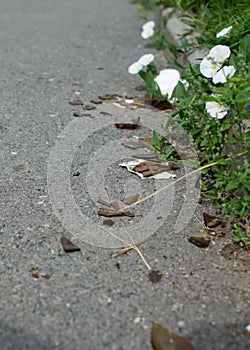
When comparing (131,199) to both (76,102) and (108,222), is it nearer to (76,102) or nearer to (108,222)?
(108,222)

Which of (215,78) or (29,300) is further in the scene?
(215,78)

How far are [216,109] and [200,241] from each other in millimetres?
490

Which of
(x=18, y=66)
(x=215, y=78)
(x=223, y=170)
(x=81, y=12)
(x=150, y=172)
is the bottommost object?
(x=81, y=12)

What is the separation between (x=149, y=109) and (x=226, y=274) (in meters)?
1.46

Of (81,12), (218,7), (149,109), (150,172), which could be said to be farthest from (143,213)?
(81,12)

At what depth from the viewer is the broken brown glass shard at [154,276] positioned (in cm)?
167

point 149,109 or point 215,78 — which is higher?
point 215,78

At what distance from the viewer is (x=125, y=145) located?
2.55 m

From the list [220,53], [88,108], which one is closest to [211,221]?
[220,53]

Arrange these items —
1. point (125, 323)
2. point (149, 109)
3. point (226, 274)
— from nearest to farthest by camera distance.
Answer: point (125, 323) → point (226, 274) → point (149, 109)

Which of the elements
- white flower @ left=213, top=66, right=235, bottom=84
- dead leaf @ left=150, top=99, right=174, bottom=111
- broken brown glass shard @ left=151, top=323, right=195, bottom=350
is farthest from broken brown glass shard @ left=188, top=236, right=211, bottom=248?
dead leaf @ left=150, top=99, right=174, bottom=111

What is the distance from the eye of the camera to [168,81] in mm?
2918

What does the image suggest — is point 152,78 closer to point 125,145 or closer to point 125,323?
point 125,145

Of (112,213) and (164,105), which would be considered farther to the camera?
(164,105)
